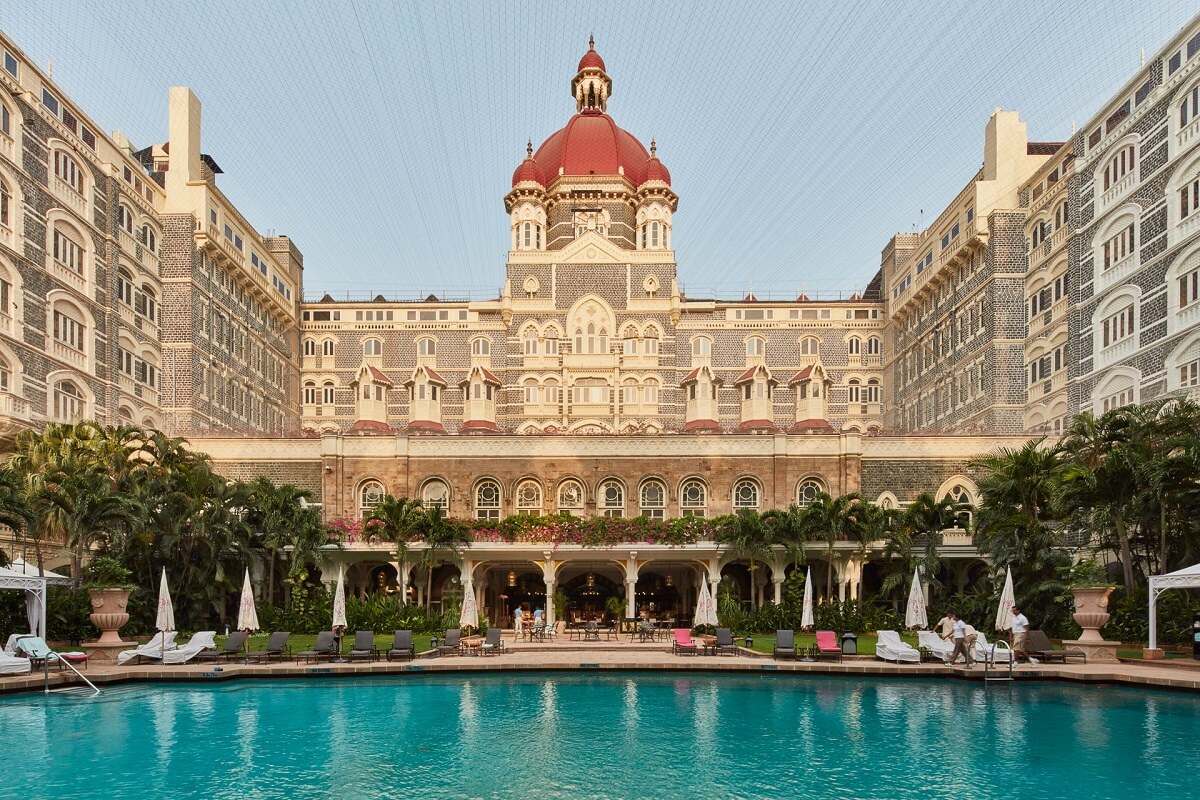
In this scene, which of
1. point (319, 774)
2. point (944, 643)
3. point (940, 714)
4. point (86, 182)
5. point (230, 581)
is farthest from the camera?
point (86, 182)

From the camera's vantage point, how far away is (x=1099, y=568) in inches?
1060

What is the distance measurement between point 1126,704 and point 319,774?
601 inches

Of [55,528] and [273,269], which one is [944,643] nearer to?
[55,528]

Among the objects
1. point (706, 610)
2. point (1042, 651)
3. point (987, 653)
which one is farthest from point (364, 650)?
point (1042, 651)

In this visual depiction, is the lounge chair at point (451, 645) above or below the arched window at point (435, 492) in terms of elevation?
below

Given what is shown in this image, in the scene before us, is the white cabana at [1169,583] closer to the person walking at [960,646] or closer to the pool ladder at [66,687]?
the person walking at [960,646]

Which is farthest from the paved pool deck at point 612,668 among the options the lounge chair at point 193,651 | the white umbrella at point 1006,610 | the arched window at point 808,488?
the arched window at point 808,488

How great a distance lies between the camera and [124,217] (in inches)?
1769

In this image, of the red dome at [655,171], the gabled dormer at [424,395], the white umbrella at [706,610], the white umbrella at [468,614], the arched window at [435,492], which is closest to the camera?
the white umbrella at [468,614]

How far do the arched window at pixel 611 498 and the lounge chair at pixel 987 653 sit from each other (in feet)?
66.3

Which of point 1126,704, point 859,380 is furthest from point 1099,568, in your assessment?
point 859,380

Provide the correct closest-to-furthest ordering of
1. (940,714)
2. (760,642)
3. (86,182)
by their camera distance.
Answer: (940,714) → (760,642) → (86,182)

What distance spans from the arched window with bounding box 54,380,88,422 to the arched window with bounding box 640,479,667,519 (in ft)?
74.9

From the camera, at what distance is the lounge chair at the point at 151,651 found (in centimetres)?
2464
